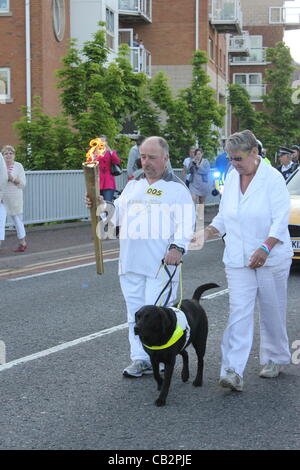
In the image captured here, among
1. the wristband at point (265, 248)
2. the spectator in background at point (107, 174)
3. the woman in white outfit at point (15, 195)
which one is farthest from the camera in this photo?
the spectator in background at point (107, 174)

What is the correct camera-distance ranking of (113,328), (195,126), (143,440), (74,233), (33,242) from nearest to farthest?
(143,440), (113,328), (33,242), (74,233), (195,126)

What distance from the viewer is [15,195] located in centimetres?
1536

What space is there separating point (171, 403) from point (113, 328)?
259cm

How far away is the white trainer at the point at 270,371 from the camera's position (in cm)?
637

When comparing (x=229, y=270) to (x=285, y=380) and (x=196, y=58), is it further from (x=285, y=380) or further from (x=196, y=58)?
(x=196, y=58)

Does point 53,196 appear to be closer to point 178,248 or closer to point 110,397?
point 178,248

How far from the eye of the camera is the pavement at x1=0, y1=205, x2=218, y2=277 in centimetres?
1420

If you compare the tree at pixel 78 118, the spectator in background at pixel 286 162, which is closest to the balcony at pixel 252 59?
the tree at pixel 78 118

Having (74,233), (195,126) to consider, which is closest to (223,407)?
A: (74,233)

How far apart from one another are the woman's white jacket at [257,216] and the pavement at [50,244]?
24.7ft

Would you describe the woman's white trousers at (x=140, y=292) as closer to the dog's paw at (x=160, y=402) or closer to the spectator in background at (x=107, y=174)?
the dog's paw at (x=160, y=402)

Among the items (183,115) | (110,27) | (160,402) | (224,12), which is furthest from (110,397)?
(224,12)

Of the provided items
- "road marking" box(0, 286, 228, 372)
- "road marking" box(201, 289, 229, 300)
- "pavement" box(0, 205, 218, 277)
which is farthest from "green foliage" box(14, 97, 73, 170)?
"road marking" box(0, 286, 228, 372)
